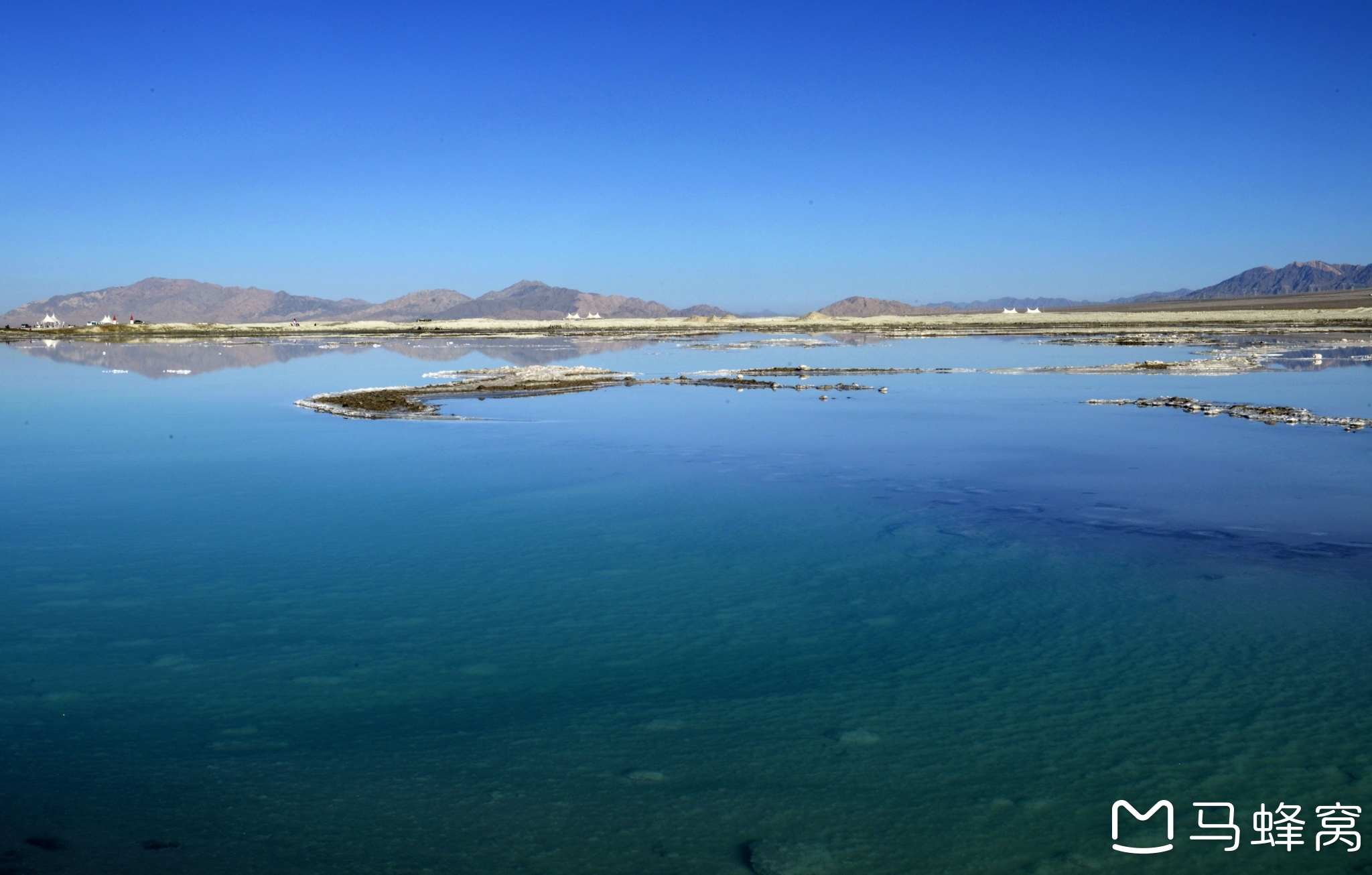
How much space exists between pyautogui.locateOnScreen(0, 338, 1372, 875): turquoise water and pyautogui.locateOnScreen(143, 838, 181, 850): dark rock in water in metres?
0.04

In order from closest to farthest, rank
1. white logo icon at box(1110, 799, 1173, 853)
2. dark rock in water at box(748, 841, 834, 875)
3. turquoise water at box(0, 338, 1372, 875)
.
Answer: dark rock in water at box(748, 841, 834, 875)
white logo icon at box(1110, 799, 1173, 853)
turquoise water at box(0, 338, 1372, 875)

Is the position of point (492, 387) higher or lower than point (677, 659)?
higher

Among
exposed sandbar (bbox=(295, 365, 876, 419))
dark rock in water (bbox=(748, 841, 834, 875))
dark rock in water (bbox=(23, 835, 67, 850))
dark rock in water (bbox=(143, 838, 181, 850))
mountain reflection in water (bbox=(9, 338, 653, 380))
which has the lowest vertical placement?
dark rock in water (bbox=(748, 841, 834, 875))

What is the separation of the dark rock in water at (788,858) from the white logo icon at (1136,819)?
1.73 metres

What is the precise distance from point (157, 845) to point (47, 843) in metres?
0.62

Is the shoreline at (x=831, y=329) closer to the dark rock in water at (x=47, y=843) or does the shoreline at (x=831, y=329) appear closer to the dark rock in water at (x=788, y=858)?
the dark rock in water at (x=788, y=858)

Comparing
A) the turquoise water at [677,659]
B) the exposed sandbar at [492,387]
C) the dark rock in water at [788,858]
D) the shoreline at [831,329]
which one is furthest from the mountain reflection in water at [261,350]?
the dark rock in water at [788,858]

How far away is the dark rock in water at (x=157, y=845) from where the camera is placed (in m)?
5.30

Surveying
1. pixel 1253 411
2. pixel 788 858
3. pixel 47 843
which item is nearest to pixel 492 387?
pixel 1253 411

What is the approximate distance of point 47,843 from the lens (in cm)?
532

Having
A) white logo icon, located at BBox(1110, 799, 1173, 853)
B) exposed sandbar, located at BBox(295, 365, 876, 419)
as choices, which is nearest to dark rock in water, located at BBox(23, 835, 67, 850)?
white logo icon, located at BBox(1110, 799, 1173, 853)

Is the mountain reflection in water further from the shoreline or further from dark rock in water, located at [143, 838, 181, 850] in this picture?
dark rock in water, located at [143, 838, 181, 850]

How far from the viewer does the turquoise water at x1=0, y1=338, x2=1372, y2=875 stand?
5.54 meters

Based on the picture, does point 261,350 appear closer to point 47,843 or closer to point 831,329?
point 47,843
